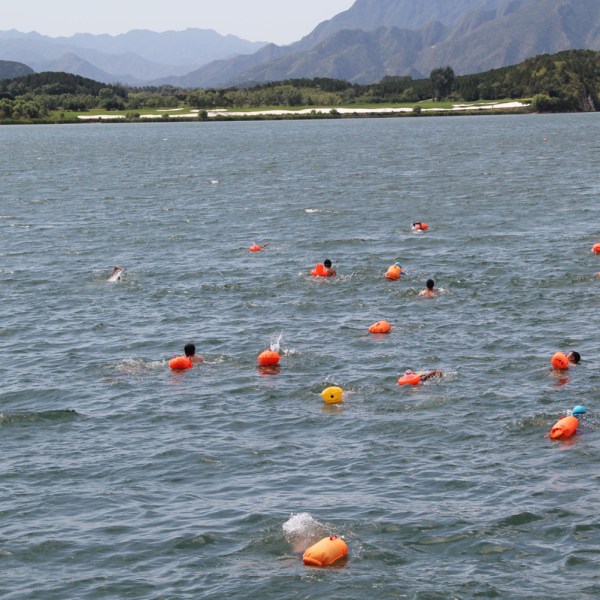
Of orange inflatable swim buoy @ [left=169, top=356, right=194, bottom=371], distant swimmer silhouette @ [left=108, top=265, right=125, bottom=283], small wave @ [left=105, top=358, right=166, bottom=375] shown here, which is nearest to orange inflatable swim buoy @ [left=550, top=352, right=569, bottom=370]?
orange inflatable swim buoy @ [left=169, top=356, right=194, bottom=371]

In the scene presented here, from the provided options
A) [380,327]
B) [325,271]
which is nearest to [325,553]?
[380,327]

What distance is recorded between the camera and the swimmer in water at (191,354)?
37.2 m

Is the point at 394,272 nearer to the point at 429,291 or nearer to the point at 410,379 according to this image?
the point at 429,291

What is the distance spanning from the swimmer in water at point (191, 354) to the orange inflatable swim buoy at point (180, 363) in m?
0.36

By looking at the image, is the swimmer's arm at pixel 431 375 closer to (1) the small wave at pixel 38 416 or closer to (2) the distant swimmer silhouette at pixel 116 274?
(1) the small wave at pixel 38 416

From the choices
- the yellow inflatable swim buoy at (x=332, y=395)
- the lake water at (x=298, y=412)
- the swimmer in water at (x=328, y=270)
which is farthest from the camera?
the swimmer in water at (x=328, y=270)

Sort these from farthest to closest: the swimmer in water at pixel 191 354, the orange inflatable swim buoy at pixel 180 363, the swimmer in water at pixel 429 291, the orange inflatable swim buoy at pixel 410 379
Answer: the swimmer in water at pixel 429 291
the swimmer in water at pixel 191 354
the orange inflatable swim buoy at pixel 180 363
the orange inflatable swim buoy at pixel 410 379

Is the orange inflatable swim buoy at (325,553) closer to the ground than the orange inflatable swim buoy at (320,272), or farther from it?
closer to the ground

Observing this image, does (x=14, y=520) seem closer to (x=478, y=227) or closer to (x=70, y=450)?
(x=70, y=450)

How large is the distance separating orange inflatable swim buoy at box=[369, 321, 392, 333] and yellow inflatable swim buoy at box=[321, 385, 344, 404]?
320 inches

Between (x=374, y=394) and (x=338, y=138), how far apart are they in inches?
6088

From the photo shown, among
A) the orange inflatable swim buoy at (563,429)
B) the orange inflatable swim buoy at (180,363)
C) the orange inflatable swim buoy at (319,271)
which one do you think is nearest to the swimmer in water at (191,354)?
the orange inflatable swim buoy at (180,363)

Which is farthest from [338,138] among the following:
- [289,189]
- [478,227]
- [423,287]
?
[423,287]

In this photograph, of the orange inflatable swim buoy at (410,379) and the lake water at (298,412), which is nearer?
the lake water at (298,412)
